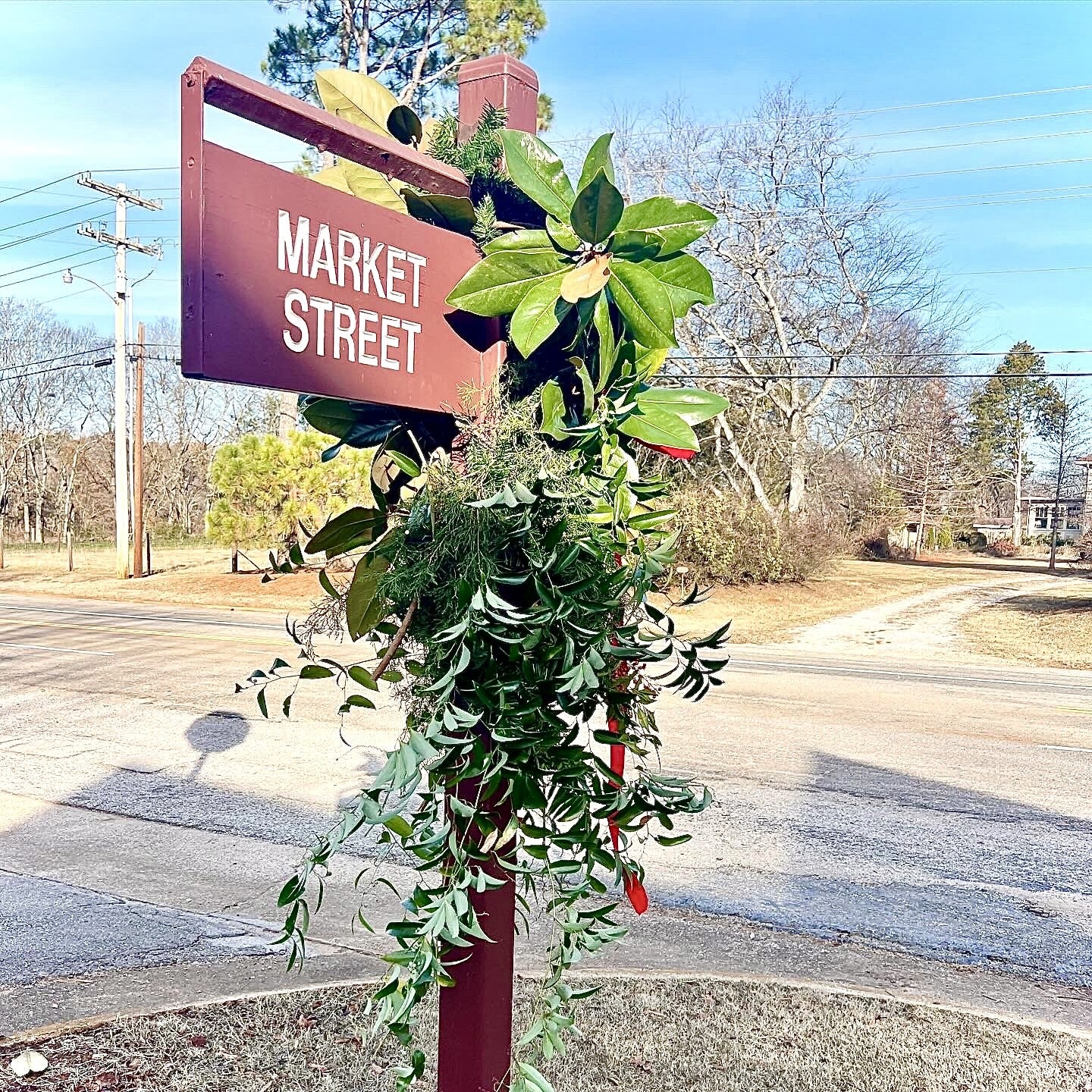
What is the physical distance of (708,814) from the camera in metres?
5.74

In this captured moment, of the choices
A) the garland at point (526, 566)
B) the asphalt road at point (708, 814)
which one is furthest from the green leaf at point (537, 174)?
the asphalt road at point (708, 814)

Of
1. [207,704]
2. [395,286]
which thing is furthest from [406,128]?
[207,704]

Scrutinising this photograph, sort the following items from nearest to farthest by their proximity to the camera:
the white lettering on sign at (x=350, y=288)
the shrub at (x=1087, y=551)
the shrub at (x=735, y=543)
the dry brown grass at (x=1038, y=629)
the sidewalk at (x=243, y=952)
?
the white lettering on sign at (x=350, y=288) < the sidewalk at (x=243, y=952) < the dry brown grass at (x=1038, y=629) < the shrub at (x=735, y=543) < the shrub at (x=1087, y=551)

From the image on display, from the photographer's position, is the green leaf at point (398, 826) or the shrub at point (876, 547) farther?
the shrub at point (876, 547)

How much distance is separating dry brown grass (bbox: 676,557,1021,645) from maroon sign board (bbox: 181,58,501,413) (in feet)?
35.1

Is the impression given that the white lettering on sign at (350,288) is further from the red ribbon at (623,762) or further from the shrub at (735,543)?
the shrub at (735,543)

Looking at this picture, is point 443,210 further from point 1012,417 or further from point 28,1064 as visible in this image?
point 1012,417

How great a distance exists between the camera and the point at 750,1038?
2855mm

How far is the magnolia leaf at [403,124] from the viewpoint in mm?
1650

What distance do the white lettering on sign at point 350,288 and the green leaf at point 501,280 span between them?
88 mm

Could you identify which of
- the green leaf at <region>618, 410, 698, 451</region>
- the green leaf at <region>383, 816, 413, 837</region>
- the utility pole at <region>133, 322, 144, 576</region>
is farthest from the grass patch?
the utility pole at <region>133, 322, 144, 576</region>

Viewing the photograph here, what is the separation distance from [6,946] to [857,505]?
1223 inches

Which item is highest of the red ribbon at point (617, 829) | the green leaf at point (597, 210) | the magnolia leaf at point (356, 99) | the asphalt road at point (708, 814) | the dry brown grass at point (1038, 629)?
the magnolia leaf at point (356, 99)

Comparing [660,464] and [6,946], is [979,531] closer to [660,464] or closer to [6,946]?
[660,464]
